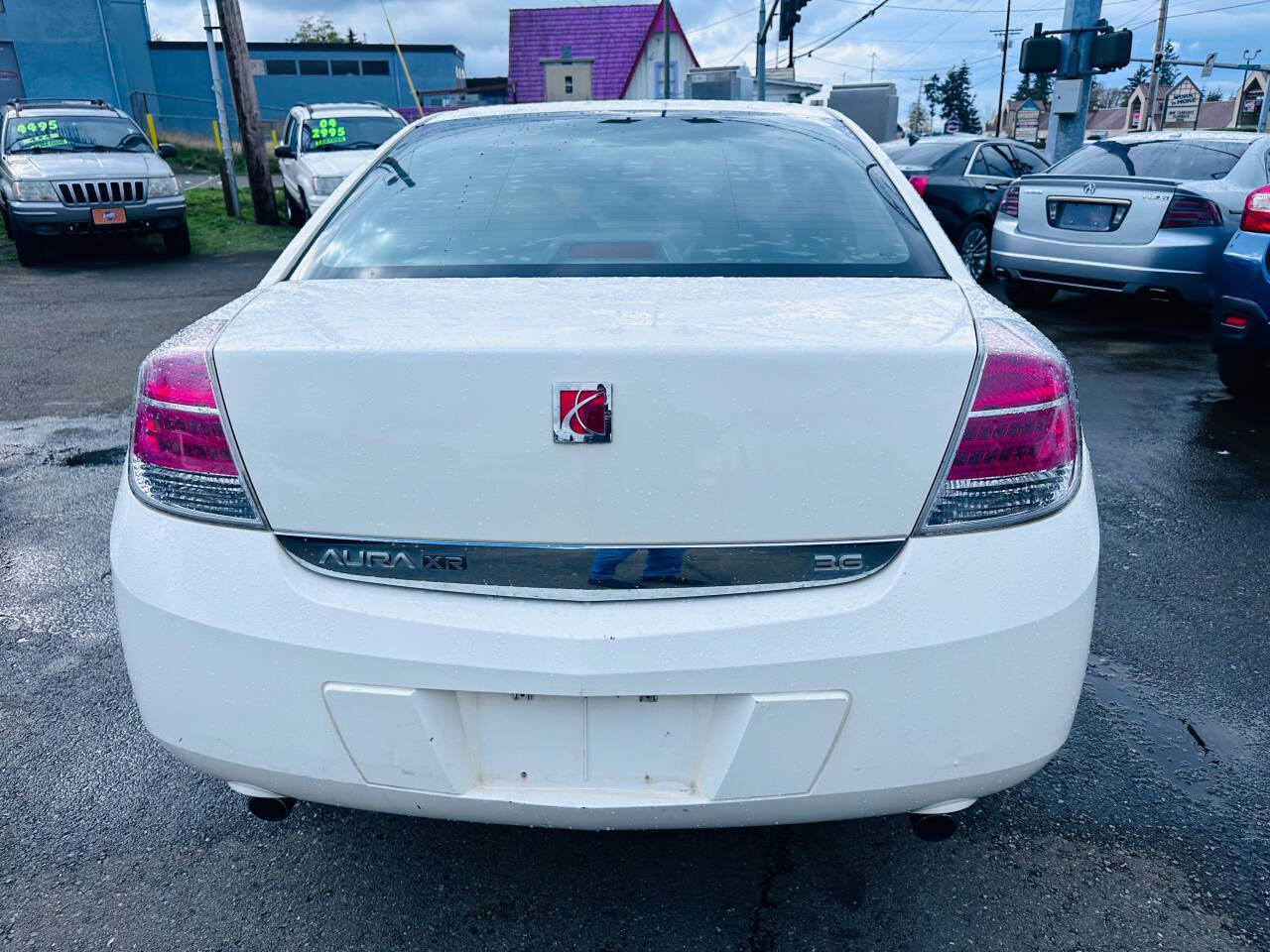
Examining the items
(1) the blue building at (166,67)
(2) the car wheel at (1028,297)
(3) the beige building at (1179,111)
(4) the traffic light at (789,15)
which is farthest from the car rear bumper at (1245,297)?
(3) the beige building at (1179,111)

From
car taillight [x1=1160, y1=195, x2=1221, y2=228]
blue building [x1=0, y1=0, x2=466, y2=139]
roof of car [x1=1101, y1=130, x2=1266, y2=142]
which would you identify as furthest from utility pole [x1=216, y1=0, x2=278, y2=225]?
blue building [x1=0, y1=0, x2=466, y2=139]

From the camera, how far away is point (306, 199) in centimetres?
1284

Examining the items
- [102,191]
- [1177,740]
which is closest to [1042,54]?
[1177,740]

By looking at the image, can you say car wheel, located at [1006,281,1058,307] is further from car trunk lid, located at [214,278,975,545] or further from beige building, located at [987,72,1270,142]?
beige building, located at [987,72,1270,142]

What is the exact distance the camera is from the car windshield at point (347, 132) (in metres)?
13.4

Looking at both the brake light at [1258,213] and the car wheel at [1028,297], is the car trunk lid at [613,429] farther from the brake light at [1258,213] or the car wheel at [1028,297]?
the car wheel at [1028,297]

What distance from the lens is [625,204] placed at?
2.28 meters

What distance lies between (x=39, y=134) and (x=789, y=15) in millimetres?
14908

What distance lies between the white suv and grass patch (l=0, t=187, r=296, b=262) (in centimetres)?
61

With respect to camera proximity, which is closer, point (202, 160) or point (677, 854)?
point (677, 854)

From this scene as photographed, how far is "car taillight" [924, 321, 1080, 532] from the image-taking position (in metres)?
1.58

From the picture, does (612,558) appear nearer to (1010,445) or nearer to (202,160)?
(1010,445)

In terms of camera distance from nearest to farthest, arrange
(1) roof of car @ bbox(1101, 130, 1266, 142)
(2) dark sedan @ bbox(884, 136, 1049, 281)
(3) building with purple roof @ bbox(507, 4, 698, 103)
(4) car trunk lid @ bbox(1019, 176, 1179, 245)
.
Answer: (4) car trunk lid @ bbox(1019, 176, 1179, 245) < (1) roof of car @ bbox(1101, 130, 1266, 142) < (2) dark sedan @ bbox(884, 136, 1049, 281) < (3) building with purple roof @ bbox(507, 4, 698, 103)

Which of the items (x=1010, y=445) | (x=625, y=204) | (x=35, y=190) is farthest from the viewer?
(x=35, y=190)
